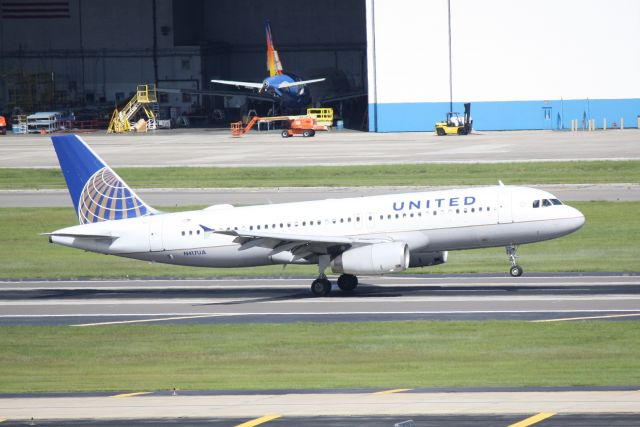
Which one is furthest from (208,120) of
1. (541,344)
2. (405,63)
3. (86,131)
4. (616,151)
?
(541,344)

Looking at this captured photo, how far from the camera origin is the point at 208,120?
150 meters

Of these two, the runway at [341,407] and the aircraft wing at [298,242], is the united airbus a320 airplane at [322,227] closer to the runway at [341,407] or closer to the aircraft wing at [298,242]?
the aircraft wing at [298,242]

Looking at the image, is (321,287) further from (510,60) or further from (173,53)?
(173,53)

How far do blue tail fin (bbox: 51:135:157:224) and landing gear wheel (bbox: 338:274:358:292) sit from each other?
26.3 feet

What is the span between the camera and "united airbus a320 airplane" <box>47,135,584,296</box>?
134ft

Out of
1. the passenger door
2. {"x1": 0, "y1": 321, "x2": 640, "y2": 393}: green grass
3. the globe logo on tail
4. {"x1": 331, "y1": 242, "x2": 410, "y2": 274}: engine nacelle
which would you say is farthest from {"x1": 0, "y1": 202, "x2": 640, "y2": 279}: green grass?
{"x1": 0, "y1": 321, "x2": 640, "y2": 393}: green grass

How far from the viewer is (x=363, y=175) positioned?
78.3 metres

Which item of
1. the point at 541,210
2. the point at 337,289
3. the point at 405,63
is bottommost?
the point at 337,289

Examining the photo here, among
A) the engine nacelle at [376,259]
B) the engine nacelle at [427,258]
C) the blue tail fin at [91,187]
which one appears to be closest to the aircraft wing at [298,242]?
the engine nacelle at [376,259]

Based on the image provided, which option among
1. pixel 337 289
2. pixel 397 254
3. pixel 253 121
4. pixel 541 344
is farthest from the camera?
pixel 253 121

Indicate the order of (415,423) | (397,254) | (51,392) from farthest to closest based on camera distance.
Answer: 1. (397,254)
2. (51,392)
3. (415,423)

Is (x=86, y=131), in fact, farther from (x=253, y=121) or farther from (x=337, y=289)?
(x=337, y=289)

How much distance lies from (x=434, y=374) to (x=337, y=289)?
15317 mm

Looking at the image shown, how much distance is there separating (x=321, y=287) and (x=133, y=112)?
3858 inches
